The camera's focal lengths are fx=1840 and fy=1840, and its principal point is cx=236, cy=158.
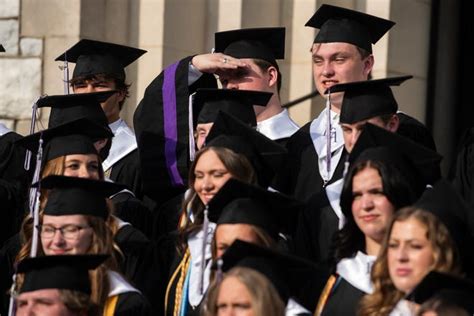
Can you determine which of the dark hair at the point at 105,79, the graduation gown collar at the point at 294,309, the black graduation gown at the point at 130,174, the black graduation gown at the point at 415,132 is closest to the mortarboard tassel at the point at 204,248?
the graduation gown collar at the point at 294,309

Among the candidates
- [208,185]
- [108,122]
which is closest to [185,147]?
[108,122]

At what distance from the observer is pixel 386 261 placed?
7.48 meters

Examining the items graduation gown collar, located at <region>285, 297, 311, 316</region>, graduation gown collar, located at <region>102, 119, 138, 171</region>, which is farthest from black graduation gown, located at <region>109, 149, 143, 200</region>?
graduation gown collar, located at <region>285, 297, 311, 316</region>

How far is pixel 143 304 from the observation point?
827cm

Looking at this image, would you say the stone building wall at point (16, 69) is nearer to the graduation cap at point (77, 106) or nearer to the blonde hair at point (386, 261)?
the graduation cap at point (77, 106)

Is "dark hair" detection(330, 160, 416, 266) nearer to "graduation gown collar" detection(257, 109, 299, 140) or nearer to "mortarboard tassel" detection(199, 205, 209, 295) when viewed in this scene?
"mortarboard tassel" detection(199, 205, 209, 295)

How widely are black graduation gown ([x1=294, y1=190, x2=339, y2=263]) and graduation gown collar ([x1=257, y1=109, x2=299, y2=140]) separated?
0.71 meters

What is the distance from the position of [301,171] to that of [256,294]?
2127mm

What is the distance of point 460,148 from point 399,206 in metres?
1.37

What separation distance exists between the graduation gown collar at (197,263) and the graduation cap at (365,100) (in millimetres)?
850

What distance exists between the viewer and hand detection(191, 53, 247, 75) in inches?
375

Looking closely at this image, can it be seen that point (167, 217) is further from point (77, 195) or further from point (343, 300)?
point (343, 300)

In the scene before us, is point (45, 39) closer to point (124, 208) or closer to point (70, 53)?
point (70, 53)

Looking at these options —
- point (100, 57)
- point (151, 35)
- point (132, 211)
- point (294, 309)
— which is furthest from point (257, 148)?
point (151, 35)
